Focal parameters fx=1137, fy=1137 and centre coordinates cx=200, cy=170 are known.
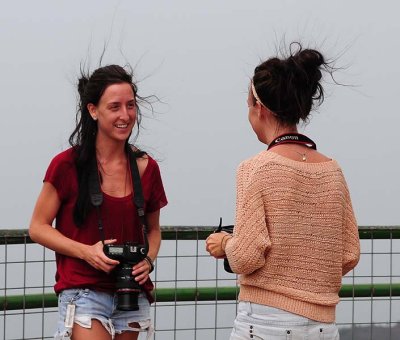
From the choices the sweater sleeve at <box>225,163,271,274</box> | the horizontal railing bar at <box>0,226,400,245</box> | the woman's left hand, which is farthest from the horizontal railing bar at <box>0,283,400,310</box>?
the sweater sleeve at <box>225,163,271,274</box>

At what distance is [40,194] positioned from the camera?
195 inches

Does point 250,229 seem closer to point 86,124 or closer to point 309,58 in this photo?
point 309,58

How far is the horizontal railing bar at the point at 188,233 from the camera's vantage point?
655 centimetres

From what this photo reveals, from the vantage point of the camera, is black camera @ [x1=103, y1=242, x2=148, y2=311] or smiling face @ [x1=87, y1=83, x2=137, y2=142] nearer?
black camera @ [x1=103, y1=242, x2=148, y2=311]

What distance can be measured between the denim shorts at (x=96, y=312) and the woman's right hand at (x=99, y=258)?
14 cm

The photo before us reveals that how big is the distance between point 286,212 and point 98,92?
1.27 metres

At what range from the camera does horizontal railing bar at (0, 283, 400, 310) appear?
6.77 m

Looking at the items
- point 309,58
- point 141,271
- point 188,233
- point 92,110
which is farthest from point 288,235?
point 188,233

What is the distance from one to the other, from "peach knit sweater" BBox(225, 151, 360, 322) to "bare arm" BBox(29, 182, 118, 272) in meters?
0.81

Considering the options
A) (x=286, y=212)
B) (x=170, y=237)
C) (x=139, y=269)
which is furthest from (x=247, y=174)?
(x=170, y=237)

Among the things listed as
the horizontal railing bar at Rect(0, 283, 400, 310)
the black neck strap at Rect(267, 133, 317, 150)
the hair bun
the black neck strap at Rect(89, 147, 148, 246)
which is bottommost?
the horizontal railing bar at Rect(0, 283, 400, 310)

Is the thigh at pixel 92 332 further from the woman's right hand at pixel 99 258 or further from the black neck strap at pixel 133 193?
the black neck strap at pixel 133 193

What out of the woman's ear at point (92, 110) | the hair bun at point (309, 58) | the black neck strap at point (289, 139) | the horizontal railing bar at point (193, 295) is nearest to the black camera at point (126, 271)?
the woman's ear at point (92, 110)

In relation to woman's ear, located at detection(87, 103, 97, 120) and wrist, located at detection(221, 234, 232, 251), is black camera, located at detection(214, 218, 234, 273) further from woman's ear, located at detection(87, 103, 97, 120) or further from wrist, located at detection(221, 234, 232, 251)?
woman's ear, located at detection(87, 103, 97, 120)
